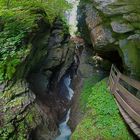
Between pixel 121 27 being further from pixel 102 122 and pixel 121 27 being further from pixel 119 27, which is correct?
pixel 102 122

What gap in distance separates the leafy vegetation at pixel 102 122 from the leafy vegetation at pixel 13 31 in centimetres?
336

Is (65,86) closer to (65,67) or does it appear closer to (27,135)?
(65,67)

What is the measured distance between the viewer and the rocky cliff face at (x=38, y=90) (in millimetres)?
8539

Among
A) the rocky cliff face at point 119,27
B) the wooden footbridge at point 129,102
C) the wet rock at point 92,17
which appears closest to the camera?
the wooden footbridge at point 129,102

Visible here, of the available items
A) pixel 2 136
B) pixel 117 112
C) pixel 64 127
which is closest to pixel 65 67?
pixel 64 127

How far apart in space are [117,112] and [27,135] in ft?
11.2

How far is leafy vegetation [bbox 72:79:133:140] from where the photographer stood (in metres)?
8.67

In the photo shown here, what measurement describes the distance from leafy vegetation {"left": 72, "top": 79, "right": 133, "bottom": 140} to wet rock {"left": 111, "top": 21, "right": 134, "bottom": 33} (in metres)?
2.88

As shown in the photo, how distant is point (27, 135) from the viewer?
8727 millimetres

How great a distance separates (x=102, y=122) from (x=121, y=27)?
3.54 metres

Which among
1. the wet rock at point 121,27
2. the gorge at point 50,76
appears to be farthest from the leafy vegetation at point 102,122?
the wet rock at point 121,27

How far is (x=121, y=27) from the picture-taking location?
9.38m

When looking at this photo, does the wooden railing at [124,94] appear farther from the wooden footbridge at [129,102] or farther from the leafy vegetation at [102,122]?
the leafy vegetation at [102,122]

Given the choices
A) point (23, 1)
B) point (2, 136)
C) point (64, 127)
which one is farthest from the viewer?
point (64, 127)
